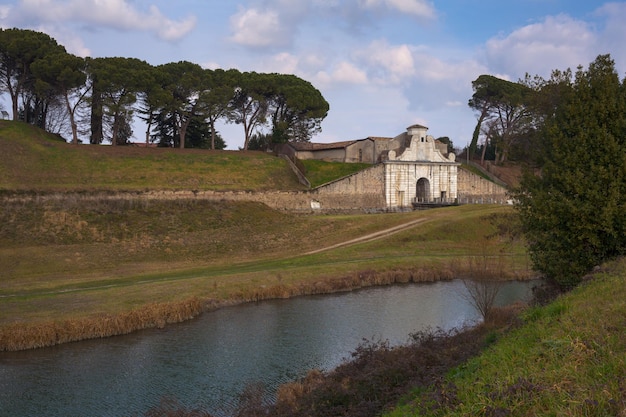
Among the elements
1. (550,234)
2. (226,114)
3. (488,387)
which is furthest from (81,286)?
(226,114)

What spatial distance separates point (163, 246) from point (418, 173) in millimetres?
32100

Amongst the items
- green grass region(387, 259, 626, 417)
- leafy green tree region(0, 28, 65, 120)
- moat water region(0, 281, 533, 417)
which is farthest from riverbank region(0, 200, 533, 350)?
leafy green tree region(0, 28, 65, 120)

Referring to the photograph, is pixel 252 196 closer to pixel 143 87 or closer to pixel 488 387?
pixel 143 87

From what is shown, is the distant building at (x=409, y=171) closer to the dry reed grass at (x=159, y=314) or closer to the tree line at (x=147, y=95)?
the tree line at (x=147, y=95)

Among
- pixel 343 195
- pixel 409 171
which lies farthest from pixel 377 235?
pixel 409 171

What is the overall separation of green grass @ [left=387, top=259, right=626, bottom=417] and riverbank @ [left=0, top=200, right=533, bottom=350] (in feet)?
45.7

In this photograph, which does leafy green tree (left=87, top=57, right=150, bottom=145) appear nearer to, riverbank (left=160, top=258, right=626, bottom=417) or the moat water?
the moat water

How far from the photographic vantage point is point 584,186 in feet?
54.0

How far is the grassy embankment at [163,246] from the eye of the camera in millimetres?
23578

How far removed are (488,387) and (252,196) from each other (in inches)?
1786

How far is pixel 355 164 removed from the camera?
6325 cm

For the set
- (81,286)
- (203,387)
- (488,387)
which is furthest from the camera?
(81,286)

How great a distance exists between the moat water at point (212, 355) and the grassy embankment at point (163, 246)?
1.65 meters

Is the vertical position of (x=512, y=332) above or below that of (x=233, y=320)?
above
